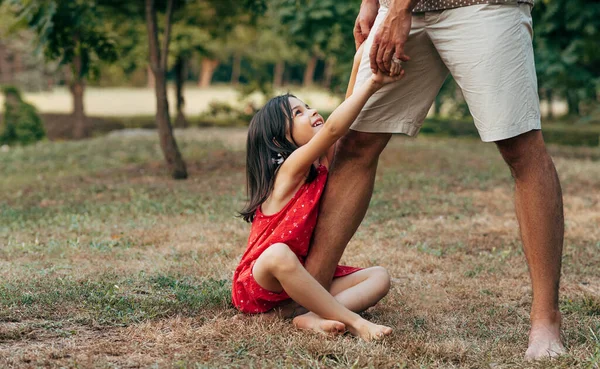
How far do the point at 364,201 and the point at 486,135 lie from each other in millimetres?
582

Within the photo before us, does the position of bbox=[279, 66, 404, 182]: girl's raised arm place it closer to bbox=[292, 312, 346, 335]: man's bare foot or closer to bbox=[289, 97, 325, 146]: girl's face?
bbox=[289, 97, 325, 146]: girl's face

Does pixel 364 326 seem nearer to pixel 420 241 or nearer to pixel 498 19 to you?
pixel 498 19

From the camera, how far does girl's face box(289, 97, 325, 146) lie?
10.3ft

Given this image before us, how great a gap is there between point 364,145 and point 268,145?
40 centimetres

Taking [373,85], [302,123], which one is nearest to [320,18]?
[302,123]

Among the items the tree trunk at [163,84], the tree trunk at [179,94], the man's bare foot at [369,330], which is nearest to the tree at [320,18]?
the tree trunk at [163,84]

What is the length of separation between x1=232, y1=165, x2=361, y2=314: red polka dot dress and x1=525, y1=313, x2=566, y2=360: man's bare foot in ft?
3.10

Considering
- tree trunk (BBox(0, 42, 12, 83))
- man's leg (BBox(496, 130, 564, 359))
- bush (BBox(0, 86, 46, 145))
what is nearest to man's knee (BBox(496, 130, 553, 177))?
man's leg (BBox(496, 130, 564, 359))

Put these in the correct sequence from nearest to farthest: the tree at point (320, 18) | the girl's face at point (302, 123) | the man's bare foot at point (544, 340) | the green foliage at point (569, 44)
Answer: the man's bare foot at point (544, 340), the girl's face at point (302, 123), the green foliage at point (569, 44), the tree at point (320, 18)

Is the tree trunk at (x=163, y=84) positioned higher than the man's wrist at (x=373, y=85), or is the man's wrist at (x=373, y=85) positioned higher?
the man's wrist at (x=373, y=85)

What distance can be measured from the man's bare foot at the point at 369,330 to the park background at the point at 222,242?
0.08 meters

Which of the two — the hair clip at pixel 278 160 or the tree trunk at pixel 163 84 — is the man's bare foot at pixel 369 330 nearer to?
the hair clip at pixel 278 160

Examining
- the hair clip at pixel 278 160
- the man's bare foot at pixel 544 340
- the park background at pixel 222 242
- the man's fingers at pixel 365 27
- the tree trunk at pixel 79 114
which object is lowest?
the tree trunk at pixel 79 114

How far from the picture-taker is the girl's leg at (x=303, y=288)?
285cm
